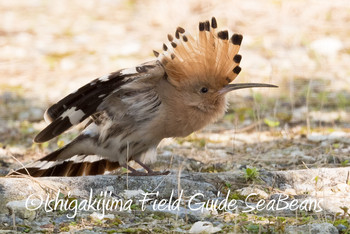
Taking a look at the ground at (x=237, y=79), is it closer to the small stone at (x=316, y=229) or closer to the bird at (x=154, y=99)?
the small stone at (x=316, y=229)

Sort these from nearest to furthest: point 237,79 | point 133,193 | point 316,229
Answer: point 316,229 → point 133,193 → point 237,79

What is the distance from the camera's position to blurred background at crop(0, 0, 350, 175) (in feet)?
19.0

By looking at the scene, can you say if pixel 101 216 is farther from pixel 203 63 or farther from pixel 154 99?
pixel 203 63

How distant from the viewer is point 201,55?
4629 mm

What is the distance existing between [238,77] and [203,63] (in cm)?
354

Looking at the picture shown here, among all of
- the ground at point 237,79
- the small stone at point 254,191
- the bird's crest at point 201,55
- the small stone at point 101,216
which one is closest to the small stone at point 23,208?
the ground at point 237,79

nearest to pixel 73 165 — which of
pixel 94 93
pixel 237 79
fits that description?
pixel 94 93

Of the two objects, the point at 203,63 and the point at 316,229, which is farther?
the point at 203,63

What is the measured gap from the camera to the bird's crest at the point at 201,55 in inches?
180

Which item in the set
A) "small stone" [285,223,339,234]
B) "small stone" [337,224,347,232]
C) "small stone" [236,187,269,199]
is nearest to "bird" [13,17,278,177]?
"small stone" [236,187,269,199]

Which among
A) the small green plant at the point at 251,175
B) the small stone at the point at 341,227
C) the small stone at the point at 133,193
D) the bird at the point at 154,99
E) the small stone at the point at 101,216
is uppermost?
the bird at the point at 154,99

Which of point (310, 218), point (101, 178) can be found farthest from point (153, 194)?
point (310, 218)

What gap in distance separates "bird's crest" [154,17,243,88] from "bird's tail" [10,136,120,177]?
2.83 ft

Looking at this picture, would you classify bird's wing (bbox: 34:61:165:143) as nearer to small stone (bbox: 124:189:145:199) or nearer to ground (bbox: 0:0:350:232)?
ground (bbox: 0:0:350:232)
